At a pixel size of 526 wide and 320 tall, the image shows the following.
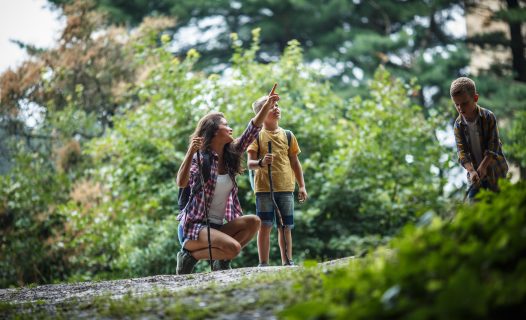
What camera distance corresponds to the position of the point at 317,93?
11852 millimetres

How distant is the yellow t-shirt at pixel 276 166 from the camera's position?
21.5 feet

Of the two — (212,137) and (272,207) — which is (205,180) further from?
(272,207)

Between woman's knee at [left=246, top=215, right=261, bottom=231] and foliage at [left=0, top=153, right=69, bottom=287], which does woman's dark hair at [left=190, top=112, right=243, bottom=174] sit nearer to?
woman's knee at [left=246, top=215, right=261, bottom=231]

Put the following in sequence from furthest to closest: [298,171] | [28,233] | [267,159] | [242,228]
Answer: [28,233]
[298,171]
[242,228]
[267,159]

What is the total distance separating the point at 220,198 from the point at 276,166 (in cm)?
58

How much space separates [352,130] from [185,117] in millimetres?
2658

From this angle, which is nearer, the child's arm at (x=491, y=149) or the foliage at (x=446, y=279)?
the foliage at (x=446, y=279)

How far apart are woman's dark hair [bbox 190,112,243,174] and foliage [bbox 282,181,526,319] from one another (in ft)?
11.3

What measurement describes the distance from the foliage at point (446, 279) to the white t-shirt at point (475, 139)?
9.32ft

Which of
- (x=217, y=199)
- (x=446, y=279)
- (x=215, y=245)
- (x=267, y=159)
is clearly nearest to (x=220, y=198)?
(x=217, y=199)

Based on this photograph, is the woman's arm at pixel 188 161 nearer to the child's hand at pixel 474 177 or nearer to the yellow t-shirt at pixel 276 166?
the yellow t-shirt at pixel 276 166

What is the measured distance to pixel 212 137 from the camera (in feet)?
21.0

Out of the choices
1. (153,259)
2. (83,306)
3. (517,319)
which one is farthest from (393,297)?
(153,259)

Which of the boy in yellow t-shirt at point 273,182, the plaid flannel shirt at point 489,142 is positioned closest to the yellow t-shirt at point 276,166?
the boy in yellow t-shirt at point 273,182
